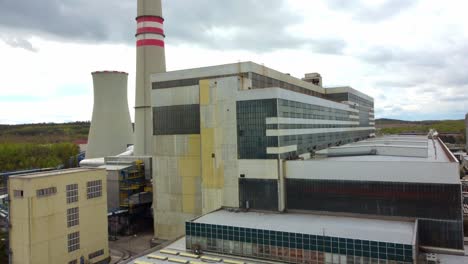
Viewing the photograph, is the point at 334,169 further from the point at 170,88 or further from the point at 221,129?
the point at 170,88

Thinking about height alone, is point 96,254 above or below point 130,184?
below

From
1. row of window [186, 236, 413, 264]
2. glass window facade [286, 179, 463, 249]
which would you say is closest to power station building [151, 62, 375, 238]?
glass window facade [286, 179, 463, 249]

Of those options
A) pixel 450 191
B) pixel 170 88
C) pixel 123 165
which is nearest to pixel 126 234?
pixel 123 165

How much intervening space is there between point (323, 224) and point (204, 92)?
16.8 m

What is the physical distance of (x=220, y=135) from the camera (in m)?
33.6

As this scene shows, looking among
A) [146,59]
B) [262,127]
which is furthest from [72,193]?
[146,59]

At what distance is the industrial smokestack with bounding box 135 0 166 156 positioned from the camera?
48.2m

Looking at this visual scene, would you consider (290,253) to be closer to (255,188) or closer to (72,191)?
(255,188)

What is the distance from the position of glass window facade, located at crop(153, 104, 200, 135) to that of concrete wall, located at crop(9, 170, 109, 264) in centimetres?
953

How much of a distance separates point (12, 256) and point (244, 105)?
23303 mm

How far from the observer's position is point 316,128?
41781mm

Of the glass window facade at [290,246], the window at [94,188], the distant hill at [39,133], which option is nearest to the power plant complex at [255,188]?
the glass window facade at [290,246]

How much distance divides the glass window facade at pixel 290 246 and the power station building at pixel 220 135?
6102 mm

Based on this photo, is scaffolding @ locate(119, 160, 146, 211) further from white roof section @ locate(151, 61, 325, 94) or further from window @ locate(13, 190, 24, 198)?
window @ locate(13, 190, 24, 198)
